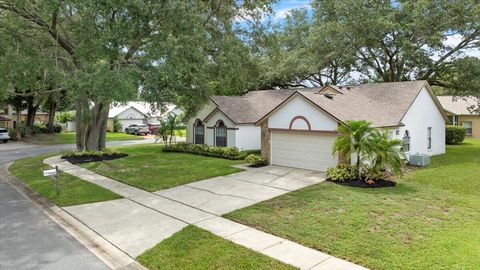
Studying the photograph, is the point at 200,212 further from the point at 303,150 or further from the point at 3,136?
the point at 3,136

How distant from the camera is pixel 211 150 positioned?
74.5 ft

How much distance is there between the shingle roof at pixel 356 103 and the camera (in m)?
16.9

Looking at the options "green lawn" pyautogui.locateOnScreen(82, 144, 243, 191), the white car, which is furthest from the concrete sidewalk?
the white car

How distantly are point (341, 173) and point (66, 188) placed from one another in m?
11.0

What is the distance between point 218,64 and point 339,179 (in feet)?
29.2

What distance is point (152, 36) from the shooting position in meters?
14.8

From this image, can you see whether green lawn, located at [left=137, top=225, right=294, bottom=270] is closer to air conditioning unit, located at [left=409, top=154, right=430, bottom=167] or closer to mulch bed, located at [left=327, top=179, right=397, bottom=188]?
mulch bed, located at [left=327, top=179, right=397, bottom=188]

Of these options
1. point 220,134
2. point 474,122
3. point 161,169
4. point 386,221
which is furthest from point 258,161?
point 474,122

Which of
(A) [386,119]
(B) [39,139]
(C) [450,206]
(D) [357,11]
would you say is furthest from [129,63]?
(B) [39,139]

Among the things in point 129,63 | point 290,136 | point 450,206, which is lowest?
point 450,206

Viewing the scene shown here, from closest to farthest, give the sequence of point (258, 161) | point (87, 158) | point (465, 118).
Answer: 1. point (258, 161)
2. point (87, 158)
3. point (465, 118)

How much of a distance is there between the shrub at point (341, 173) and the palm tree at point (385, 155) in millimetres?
1039

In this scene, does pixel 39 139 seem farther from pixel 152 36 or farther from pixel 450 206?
pixel 450 206

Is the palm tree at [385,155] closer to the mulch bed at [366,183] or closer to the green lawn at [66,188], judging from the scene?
the mulch bed at [366,183]
